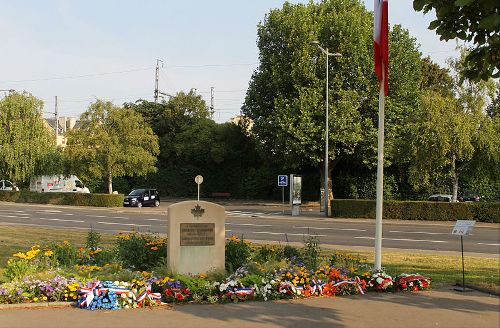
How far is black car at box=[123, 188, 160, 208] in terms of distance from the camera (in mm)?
42406

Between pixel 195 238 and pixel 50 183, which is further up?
pixel 50 183

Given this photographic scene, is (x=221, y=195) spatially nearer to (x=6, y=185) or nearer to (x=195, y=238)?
(x=6, y=185)

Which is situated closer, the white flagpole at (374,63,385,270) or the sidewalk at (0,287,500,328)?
the sidewalk at (0,287,500,328)

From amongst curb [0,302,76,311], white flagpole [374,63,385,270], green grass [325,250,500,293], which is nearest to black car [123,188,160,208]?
green grass [325,250,500,293]

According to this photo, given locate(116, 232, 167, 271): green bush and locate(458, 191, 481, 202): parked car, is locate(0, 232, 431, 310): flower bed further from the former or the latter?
locate(458, 191, 481, 202): parked car

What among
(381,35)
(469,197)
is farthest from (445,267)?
(469,197)

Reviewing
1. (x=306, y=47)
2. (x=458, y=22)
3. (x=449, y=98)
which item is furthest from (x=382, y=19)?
(x=306, y=47)

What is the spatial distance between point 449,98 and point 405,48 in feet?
32.9

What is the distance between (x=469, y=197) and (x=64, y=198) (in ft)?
106

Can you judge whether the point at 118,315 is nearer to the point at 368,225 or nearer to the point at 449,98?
the point at 368,225

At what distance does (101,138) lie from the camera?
43.1 metres

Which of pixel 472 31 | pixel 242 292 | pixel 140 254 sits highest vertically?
pixel 472 31

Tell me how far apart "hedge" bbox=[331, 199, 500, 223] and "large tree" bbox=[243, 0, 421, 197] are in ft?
24.1

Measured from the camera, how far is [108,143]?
4319cm
